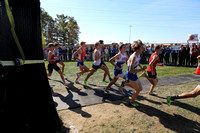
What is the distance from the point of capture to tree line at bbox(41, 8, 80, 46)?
123ft

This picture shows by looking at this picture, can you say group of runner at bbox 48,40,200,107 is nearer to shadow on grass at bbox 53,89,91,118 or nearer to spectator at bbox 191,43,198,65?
shadow on grass at bbox 53,89,91,118

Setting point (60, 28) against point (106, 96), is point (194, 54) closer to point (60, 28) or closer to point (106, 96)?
point (106, 96)

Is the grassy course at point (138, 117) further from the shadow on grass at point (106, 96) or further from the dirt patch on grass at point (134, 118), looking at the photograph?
the shadow on grass at point (106, 96)

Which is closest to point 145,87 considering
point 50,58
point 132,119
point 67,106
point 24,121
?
point 132,119

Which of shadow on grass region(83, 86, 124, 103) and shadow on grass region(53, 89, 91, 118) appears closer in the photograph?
shadow on grass region(53, 89, 91, 118)

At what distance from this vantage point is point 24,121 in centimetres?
209

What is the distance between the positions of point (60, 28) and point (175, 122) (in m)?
39.0

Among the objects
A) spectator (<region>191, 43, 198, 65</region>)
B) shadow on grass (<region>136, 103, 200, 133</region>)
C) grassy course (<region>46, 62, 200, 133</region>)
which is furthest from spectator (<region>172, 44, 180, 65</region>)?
shadow on grass (<region>136, 103, 200, 133</region>)

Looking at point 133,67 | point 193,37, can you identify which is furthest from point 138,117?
point 193,37

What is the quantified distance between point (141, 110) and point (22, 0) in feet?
12.1

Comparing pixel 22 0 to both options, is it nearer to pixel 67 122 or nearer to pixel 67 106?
pixel 67 122

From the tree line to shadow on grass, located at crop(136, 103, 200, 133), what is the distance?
121ft

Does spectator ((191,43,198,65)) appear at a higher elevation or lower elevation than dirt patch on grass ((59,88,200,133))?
higher

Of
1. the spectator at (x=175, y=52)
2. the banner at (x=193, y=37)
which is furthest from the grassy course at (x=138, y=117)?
the banner at (x=193, y=37)
